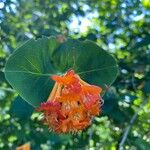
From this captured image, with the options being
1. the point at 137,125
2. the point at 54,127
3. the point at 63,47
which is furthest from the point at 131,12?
the point at 54,127

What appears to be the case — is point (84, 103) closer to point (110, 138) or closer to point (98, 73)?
point (98, 73)

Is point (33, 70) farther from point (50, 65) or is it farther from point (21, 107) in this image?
point (21, 107)

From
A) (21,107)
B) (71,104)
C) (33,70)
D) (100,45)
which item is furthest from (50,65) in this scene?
(100,45)

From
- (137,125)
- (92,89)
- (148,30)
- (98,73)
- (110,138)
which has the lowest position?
(110,138)

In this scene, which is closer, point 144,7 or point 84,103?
point 84,103

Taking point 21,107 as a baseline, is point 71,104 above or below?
above

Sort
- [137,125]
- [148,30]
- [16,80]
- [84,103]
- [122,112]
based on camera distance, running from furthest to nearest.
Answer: [148,30] < [137,125] < [122,112] < [16,80] < [84,103]

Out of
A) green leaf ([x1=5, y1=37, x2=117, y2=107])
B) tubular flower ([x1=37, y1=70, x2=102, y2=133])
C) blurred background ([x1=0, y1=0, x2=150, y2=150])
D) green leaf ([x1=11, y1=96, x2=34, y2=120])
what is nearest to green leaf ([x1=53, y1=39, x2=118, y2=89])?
green leaf ([x1=5, y1=37, x2=117, y2=107])

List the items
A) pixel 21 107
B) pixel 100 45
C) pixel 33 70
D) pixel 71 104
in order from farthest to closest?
pixel 100 45
pixel 21 107
pixel 33 70
pixel 71 104
